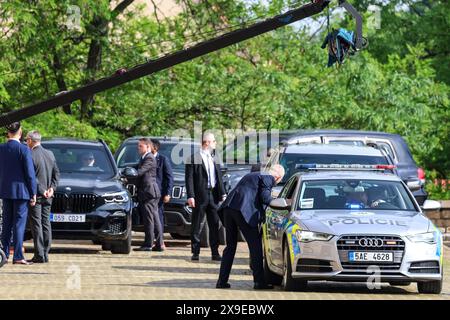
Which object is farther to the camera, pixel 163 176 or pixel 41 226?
pixel 163 176

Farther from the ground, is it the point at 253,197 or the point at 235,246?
the point at 253,197

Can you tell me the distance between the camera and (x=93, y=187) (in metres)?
23.2

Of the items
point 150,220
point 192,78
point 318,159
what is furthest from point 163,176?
point 192,78

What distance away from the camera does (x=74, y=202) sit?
23.0 meters

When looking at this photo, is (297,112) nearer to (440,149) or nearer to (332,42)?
(440,149)

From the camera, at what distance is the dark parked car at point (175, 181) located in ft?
84.1

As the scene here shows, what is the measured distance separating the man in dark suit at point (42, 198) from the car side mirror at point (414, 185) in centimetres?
610

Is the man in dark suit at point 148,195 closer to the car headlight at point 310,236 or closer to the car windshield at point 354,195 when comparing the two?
the car windshield at point 354,195

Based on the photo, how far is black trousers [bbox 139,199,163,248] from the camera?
2400 centimetres

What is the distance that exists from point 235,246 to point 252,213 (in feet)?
1.41

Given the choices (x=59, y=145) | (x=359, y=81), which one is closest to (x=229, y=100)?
(x=359, y=81)

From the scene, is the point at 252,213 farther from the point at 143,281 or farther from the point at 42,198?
the point at 42,198

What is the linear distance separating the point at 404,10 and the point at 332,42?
99.6 ft

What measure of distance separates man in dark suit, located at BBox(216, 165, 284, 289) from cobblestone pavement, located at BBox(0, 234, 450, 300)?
22 cm
